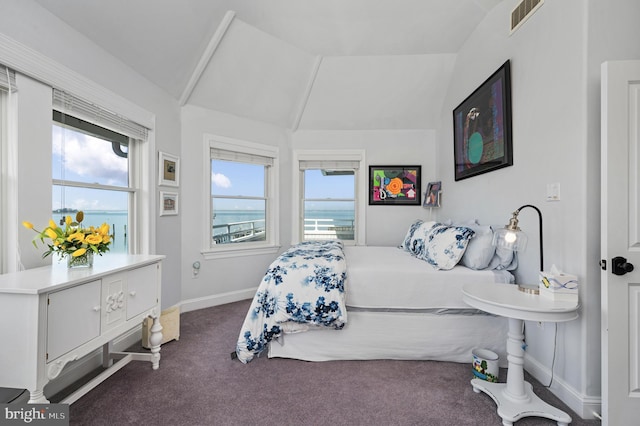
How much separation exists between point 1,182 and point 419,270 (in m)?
2.66

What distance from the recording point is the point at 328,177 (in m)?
4.29

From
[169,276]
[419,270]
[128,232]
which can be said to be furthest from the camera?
[169,276]

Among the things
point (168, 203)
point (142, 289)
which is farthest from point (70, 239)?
point (168, 203)

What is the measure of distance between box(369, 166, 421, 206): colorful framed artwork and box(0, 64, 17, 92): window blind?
11.4 ft

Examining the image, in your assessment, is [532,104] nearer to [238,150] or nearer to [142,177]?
[238,150]

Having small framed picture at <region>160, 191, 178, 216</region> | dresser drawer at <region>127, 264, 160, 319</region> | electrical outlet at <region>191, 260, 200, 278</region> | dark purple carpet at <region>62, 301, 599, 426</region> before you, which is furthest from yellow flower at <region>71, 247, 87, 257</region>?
electrical outlet at <region>191, 260, 200, 278</region>

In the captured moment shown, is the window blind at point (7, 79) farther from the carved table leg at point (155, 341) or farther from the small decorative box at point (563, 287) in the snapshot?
the small decorative box at point (563, 287)

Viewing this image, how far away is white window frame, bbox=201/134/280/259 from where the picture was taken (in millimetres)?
3432

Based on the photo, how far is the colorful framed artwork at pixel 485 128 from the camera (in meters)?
2.26

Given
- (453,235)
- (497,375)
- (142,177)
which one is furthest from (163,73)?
(497,375)

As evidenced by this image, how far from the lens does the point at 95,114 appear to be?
2133 millimetres

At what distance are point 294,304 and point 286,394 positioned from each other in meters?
0.55

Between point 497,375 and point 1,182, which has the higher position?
point 1,182

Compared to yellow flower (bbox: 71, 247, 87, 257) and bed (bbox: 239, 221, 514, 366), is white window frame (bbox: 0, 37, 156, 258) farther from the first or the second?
bed (bbox: 239, 221, 514, 366)
